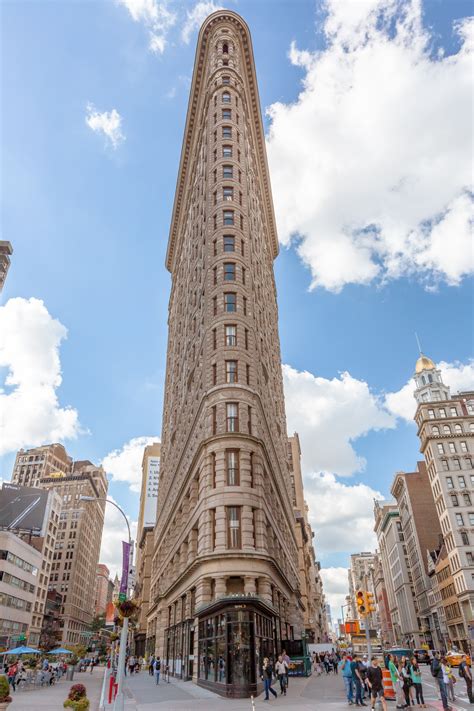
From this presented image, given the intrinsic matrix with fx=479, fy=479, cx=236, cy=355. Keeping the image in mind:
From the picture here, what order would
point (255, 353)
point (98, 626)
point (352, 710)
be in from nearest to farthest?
1. point (352, 710)
2. point (255, 353)
3. point (98, 626)

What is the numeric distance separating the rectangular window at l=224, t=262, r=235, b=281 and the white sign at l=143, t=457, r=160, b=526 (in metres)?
108

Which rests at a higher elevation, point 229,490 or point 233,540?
point 229,490

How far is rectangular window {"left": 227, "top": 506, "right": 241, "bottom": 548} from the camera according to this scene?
97.0ft

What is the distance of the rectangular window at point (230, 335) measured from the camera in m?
39.2

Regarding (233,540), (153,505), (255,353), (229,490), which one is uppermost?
(153,505)

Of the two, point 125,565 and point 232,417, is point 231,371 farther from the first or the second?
point 125,565

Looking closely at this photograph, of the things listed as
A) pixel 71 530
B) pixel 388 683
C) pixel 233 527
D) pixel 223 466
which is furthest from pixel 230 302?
pixel 71 530

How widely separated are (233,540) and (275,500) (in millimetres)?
16171

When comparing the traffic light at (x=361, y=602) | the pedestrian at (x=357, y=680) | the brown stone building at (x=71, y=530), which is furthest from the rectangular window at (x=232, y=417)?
the brown stone building at (x=71, y=530)

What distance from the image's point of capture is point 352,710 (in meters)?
19.0

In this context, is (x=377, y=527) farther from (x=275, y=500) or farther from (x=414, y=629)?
(x=275, y=500)

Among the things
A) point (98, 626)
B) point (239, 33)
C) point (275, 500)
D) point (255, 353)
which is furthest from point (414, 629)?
point (239, 33)

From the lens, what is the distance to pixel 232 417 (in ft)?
115

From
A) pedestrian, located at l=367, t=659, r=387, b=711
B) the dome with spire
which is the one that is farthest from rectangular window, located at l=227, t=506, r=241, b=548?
the dome with spire
